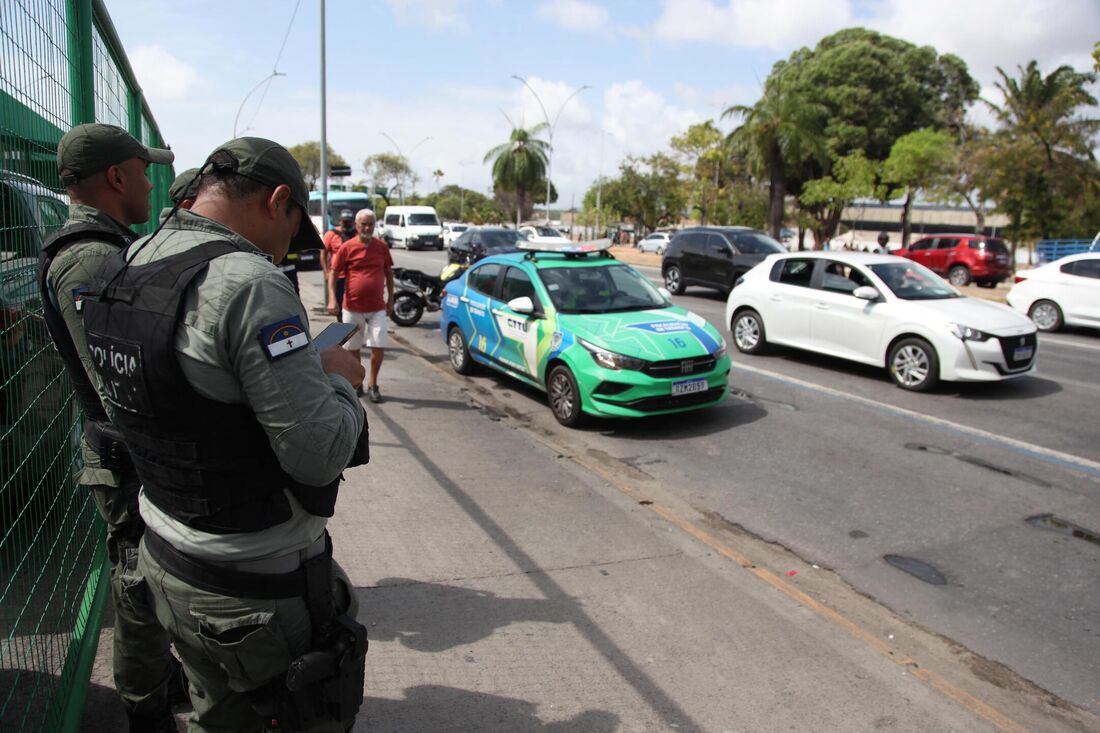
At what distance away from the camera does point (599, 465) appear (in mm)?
6547

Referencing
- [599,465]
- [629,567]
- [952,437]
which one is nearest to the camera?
[629,567]

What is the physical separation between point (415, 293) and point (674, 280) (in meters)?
7.71

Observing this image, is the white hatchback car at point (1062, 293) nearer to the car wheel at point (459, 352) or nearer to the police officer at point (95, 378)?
the car wheel at point (459, 352)

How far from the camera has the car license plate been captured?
726cm

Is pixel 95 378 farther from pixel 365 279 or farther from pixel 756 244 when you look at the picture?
pixel 756 244

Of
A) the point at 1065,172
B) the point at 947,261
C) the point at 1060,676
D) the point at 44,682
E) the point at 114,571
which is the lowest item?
the point at 1060,676

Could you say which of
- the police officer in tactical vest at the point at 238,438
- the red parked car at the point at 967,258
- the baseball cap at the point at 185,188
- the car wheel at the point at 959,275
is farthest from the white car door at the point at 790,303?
the car wheel at the point at 959,275

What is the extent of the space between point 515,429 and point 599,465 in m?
1.21

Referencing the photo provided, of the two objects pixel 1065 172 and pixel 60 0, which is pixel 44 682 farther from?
pixel 1065 172

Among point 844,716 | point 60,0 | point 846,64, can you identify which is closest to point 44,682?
point 60,0

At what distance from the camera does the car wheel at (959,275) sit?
2559cm

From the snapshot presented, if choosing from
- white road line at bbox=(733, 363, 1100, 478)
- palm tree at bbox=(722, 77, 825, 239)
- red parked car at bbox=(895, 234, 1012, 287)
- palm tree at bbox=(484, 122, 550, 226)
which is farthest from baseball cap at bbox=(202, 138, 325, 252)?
palm tree at bbox=(484, 122, 550, 226)

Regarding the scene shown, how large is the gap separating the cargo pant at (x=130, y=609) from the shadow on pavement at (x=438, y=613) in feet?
3.71

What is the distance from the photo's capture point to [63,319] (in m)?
2.38
